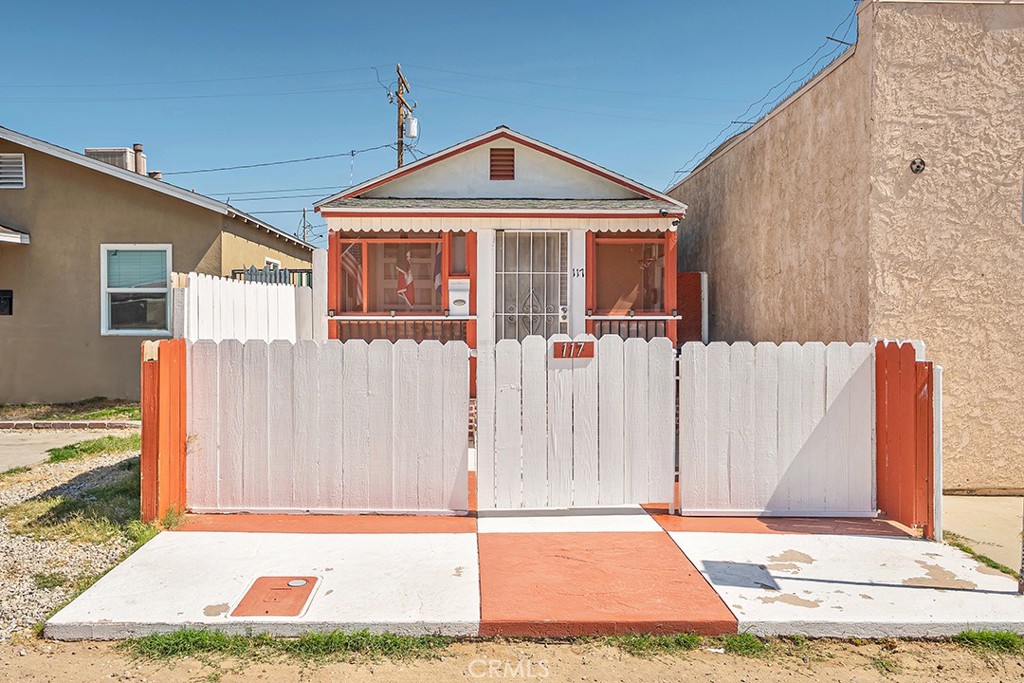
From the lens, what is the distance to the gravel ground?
4137 mm

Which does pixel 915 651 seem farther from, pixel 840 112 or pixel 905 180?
pixel 840 112

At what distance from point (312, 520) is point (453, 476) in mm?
1109

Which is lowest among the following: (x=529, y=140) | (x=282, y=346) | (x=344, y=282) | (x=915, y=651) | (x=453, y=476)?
(x=915, y=651)

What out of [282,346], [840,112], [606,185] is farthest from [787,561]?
[606,185]

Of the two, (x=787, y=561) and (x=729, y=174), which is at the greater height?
(x=729, y=174)

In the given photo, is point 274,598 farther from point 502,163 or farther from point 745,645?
point 502,163

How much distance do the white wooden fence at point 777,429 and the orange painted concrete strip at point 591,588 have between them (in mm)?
831

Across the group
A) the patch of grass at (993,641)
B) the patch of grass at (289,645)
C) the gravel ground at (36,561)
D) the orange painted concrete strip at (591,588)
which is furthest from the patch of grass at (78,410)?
the patch of grass at (993,641)

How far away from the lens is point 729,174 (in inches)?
451

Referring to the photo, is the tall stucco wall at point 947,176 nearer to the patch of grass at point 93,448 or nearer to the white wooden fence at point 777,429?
the white wooden fence at point 777,429

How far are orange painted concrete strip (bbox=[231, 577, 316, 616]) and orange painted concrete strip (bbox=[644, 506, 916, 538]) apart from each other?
263 cm

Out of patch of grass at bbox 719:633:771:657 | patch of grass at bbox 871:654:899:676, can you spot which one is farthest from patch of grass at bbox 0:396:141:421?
patch of grass at bbox 871:654:899:676

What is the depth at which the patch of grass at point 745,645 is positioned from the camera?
12.3 ft

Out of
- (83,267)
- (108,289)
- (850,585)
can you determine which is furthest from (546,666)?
(83,267)
